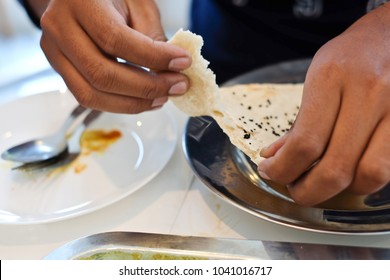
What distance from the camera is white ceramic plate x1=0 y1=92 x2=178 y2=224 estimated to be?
0.75 m

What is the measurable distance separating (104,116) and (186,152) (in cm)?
27

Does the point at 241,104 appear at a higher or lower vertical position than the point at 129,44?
lower

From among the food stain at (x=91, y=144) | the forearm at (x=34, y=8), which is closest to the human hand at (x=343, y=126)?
the food stain at (x=91, y=144)

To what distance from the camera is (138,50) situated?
27.0 inches

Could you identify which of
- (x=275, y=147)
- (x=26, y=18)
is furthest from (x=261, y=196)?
(x=26, y=18)

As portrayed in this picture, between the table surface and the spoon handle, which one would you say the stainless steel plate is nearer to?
the table surface

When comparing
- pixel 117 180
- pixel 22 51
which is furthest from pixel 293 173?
pixel 22 51

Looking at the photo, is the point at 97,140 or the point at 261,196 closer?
the point at 261,196

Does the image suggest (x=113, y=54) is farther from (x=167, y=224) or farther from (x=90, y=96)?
(x=167, y=224)

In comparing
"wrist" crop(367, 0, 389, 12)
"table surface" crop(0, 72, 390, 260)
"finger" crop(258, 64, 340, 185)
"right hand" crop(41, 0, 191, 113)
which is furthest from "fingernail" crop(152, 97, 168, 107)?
"wrist" crop(367, 0, 389, 12)

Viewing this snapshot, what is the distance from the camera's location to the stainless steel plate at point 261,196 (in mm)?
640

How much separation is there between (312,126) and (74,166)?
0.46 metres

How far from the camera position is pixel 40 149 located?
2.94 ft

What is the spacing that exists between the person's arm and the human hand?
21 centimetres
